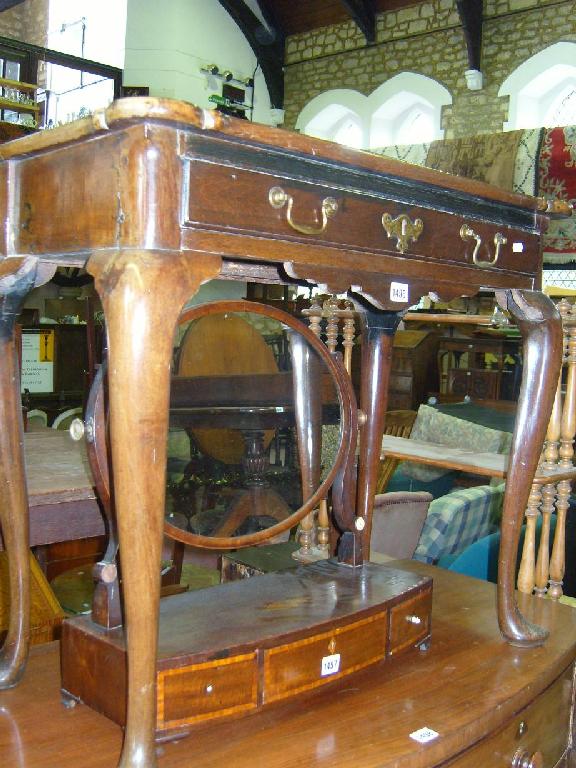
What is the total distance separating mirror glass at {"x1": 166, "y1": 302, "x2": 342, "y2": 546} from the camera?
1450 mm

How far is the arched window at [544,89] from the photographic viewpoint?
9047mm

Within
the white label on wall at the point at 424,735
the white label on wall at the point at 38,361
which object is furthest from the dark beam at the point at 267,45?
the white label on wall at the point at 424,735

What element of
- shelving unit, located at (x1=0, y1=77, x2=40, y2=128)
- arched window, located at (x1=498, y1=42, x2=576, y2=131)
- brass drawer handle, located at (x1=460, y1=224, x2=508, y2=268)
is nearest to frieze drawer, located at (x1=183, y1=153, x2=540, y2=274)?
brass drawer handle, located at (x1=460, y1=224, x2=508, y2=268)

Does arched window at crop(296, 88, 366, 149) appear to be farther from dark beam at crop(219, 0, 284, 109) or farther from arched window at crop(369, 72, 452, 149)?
dark beam at crop(219, 0, 284, 109)

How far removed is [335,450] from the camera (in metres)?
1.69

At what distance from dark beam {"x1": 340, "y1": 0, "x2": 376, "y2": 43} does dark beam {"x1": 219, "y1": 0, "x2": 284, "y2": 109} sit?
164 centimetres

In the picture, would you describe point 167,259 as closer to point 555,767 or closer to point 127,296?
point 127,296

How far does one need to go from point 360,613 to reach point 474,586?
66 centimetres

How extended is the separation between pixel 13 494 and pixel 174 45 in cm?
1054

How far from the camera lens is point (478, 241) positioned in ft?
4.89

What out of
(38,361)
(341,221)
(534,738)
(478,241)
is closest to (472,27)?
(38,361)

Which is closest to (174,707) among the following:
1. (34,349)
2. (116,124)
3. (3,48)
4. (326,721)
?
(326,721)

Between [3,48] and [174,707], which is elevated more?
[3,48]

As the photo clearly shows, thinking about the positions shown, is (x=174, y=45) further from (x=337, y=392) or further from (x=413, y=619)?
(x=413, y=619)
